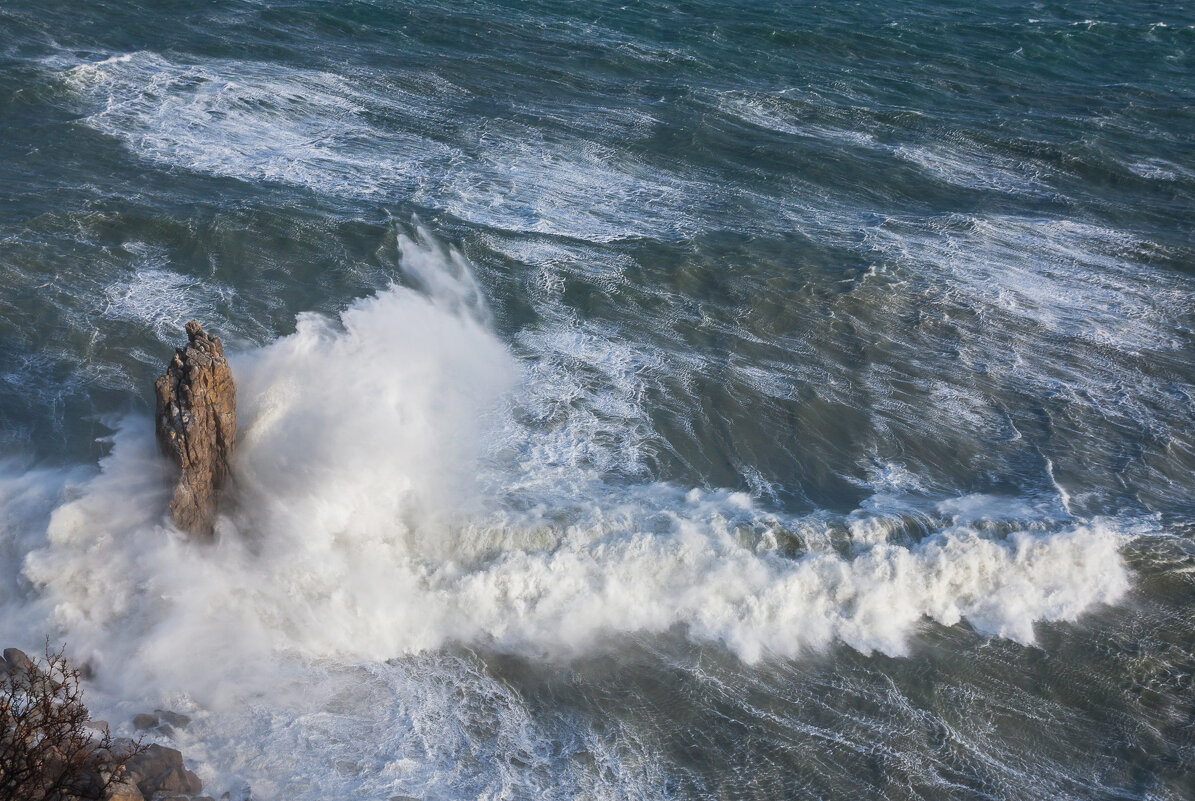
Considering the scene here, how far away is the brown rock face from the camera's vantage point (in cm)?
1027

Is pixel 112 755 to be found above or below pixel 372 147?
below

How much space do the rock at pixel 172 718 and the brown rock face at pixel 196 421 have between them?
2170 millimetres

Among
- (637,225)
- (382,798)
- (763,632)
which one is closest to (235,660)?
(382,798)

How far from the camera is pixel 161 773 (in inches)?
321

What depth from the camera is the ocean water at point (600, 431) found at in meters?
9.48

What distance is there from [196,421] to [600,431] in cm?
510

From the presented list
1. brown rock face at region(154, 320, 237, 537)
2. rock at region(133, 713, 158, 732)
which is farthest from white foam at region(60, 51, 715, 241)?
rock at region(133, 713, 158, 732)

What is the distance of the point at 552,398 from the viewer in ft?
44.7

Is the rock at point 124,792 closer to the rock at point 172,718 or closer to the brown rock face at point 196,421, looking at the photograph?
the rock at point 172,718

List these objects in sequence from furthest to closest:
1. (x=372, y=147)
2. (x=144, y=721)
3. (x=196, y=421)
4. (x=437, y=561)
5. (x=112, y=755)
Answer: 1. (x=372, y=147)
2. (x=437, y=561)
3. (x=196, y=421)
4. (x=144, y=721)
5. (x=112, y=755)

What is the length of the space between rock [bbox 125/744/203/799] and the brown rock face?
2.87 meters

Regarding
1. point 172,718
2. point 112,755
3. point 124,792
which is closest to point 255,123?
point 172,718

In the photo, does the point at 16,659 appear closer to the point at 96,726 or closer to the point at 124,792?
the point at 96,726

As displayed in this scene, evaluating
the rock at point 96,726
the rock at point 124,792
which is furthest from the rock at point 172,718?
the rock at point 124,792
